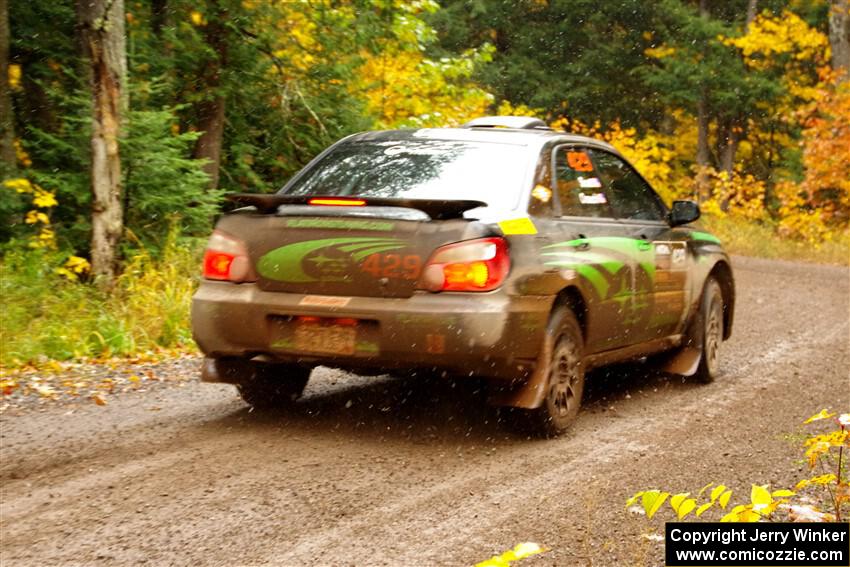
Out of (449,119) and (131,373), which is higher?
(449,119)

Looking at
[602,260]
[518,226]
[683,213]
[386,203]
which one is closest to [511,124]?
[602,260]

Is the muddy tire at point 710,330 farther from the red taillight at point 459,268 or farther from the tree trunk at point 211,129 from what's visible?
the tree trunk at point 211,129

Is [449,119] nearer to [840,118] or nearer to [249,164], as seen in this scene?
[249,164]

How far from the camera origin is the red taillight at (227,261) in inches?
240

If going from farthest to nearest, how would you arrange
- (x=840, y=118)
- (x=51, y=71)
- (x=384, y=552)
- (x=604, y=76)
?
(x=604, y=76) < (x=840, y=118) < (x=51, y=71) < (x=384, y=552)

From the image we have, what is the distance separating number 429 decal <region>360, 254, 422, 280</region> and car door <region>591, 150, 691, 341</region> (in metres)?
2.02

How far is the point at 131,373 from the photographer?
8125 mm

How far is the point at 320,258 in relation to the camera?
232 inches

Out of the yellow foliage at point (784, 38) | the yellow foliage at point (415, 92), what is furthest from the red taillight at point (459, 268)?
the yellow foliage at point (784, 38)

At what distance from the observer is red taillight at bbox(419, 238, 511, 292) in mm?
5742

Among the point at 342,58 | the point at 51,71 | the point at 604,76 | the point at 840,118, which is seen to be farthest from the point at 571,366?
the point at 604,76

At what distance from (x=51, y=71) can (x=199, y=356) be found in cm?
557

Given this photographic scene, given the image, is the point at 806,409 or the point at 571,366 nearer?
the point at 571,366

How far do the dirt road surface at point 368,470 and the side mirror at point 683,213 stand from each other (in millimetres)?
1258
